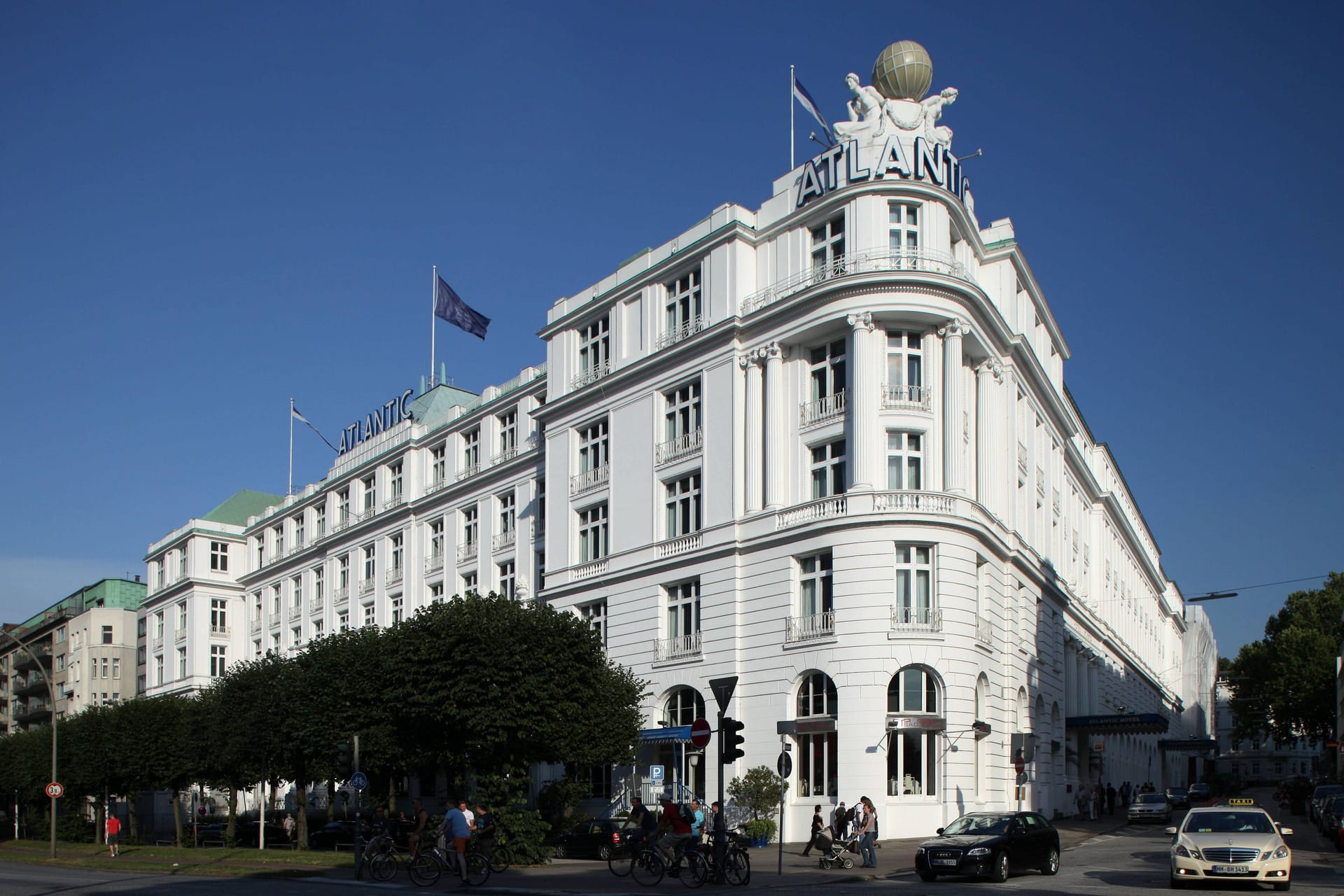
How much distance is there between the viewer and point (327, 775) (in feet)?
162

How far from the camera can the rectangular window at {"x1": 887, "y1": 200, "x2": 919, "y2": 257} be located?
4306 centimetres

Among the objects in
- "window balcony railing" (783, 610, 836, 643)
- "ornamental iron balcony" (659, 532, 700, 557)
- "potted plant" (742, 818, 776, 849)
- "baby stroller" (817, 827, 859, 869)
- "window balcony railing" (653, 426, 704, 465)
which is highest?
"window balcony railing" (653, 426, 704, 465)

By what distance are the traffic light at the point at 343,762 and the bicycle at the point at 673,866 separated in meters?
21.0

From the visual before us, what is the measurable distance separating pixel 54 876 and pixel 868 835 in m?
21.6

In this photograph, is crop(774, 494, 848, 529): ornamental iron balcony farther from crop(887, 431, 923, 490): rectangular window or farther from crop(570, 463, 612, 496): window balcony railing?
crop(570, 463, 612, 496): window balcony railing

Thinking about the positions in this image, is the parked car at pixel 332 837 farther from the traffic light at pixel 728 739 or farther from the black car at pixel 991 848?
the traffic light at pixel 728 739

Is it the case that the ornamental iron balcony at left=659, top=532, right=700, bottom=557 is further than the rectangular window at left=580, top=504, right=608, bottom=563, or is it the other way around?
the rectangular window at left=580, top=504, right=608, bottom=563

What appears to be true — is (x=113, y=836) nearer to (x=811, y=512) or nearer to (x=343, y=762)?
(x=343, y=762)

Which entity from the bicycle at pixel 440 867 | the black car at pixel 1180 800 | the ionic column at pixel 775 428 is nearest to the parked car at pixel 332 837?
the ionic column at pixel 775 428

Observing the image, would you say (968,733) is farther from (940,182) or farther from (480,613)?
(940,182)

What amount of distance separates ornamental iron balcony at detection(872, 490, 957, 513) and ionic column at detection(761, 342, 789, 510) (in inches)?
162

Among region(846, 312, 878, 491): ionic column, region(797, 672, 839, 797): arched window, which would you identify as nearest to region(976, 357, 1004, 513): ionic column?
region(846, 312, 878, 491): ionic column

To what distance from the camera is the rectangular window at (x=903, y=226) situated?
141ft

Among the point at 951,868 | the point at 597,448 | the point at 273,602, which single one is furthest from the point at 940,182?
the point at 273,602
